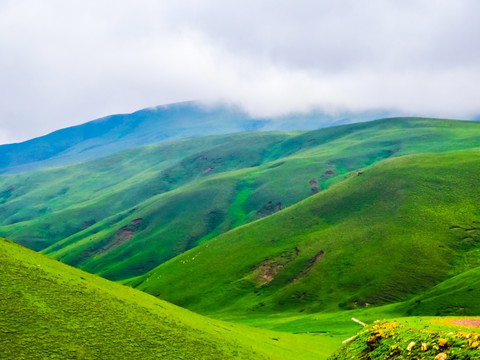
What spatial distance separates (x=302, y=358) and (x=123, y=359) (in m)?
25.3

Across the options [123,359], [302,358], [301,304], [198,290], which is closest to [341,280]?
[301,304]

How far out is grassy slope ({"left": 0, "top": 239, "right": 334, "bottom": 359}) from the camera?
142 ft

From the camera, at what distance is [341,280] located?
445 feet

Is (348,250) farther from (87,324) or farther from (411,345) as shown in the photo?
(411,345)

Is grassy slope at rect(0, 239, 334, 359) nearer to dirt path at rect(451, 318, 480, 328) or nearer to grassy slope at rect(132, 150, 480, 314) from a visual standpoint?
dirt path at rect(451, 318, 480, 328)

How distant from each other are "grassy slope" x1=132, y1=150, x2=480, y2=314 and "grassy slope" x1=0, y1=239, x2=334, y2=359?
243 feet

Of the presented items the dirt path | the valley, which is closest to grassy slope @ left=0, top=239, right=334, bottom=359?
the valley

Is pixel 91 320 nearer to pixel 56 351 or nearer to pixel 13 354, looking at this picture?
pixel 56 351

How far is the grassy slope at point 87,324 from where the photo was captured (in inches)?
1700

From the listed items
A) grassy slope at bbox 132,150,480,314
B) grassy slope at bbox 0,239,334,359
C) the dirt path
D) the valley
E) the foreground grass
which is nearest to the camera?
the foreground grass

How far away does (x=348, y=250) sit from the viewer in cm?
14725

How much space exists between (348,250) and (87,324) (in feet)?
366

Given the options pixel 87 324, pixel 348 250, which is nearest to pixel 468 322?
pixel 87 324

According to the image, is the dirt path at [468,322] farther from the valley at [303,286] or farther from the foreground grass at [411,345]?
the foreground grass at [411,345]
